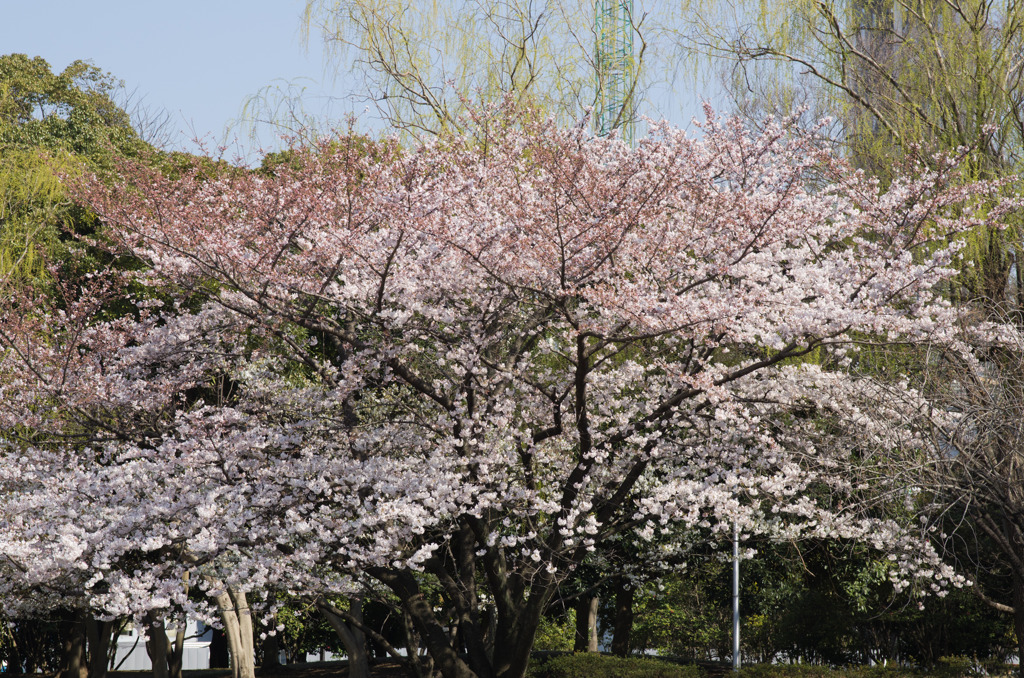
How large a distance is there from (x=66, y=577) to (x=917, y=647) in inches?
505

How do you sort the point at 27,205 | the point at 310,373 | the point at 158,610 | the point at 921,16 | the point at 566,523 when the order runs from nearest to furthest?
the point at 566,523, the point at 158,610, the point at 921,16, the point at 310,373, the point at 27,205

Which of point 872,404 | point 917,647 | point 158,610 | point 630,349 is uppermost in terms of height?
point 630,349

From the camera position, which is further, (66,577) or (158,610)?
(66,577)

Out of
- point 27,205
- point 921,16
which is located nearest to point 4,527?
point 27,205

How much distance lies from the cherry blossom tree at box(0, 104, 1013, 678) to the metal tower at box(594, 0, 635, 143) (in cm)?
424

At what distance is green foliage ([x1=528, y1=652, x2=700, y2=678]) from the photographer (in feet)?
39.4

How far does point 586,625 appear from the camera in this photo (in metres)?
16.8

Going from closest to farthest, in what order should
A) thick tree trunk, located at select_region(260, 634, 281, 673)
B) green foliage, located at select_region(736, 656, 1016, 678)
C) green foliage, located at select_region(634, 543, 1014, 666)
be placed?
green foliage, located at select_region(736, 656, 1016, 678) < green foliage, located at select_region(634, 543, 1014, 666) < thick tree trunk, located at select_region(260, 634, 281, 673)

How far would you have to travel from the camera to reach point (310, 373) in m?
14.2

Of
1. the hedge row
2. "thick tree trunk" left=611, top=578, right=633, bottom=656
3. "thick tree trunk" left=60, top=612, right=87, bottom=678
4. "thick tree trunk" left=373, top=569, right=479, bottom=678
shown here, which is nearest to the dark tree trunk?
"thick tree trunk" left=60, top=612, right=87, bottom=678

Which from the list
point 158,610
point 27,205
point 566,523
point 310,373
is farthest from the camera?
point 27,205

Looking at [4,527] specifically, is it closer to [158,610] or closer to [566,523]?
[158,610]

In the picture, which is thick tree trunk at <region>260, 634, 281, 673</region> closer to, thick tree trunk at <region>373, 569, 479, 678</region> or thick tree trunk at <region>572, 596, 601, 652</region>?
thick tree trunk at <region>572, 596, 601, 652</region>

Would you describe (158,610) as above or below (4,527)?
below
